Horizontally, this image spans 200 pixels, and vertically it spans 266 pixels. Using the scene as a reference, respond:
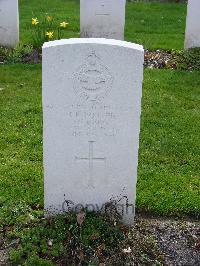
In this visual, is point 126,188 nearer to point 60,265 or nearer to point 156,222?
point 156,222

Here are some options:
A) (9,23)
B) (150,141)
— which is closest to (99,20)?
(9,23)

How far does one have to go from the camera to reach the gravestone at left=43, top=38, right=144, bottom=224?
154 inches

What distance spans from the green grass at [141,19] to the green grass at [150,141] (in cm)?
195

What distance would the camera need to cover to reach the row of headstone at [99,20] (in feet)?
29.9

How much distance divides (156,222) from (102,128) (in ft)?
3.36

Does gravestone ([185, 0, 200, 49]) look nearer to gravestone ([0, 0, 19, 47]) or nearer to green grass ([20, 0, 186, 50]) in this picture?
green grass ([20, 0, 186, 50])

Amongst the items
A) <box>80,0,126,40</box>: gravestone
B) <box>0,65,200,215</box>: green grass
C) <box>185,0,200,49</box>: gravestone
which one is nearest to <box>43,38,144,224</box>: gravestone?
<box>0,65,200,215</box>: green grass

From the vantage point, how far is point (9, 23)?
9.21 m

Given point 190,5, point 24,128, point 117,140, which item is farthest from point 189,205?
point 190,5

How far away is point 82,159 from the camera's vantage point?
4211 mm

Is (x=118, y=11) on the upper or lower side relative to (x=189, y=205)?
upper

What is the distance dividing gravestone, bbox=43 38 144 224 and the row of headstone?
546 cm

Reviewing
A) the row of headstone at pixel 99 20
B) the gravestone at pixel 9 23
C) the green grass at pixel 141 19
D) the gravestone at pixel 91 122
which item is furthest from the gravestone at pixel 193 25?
the gravestone at pixel 91 122

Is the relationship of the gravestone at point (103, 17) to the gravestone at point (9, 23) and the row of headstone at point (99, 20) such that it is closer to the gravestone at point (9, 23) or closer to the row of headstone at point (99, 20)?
the row of headstone at point (99, 20)
